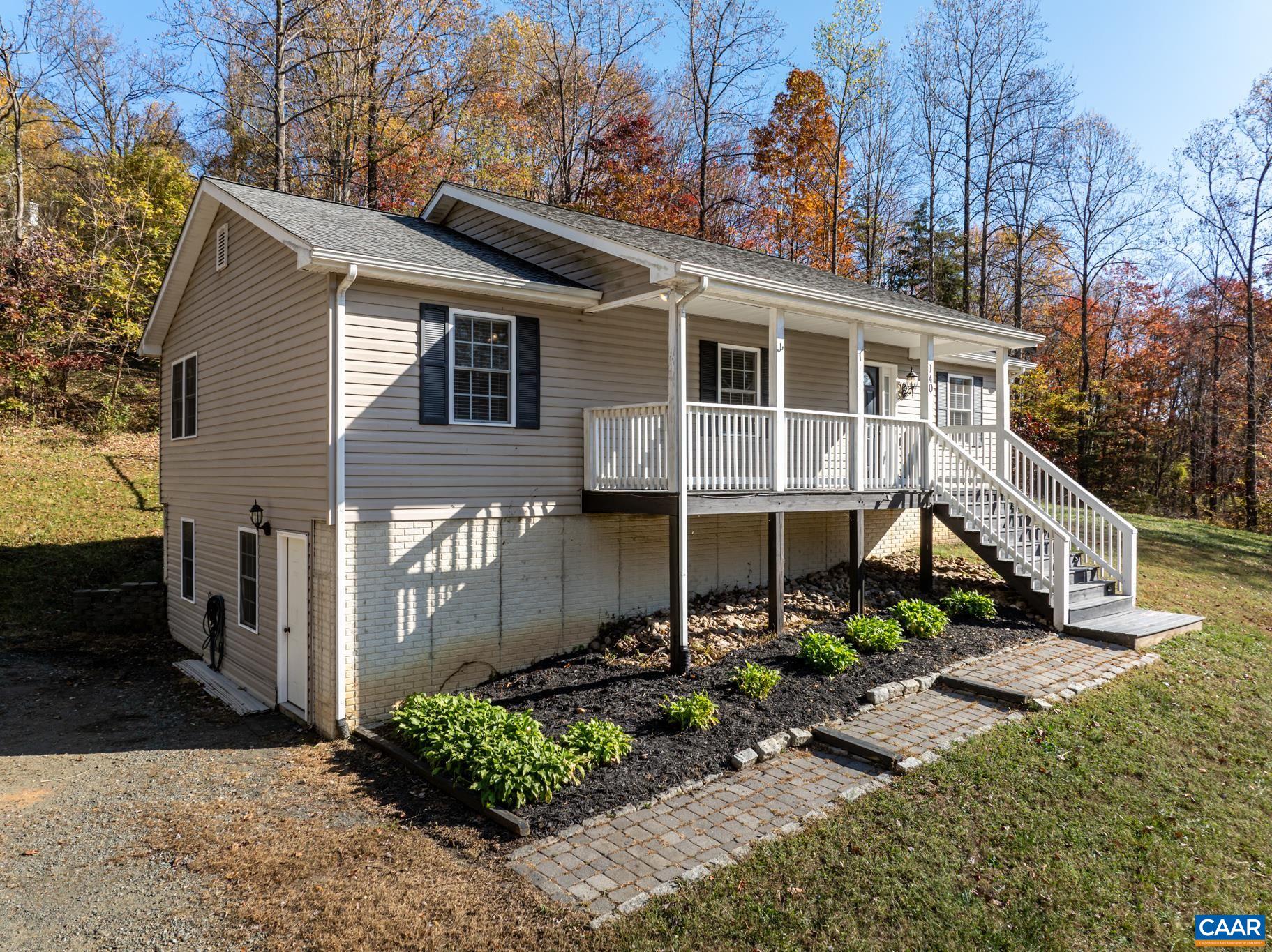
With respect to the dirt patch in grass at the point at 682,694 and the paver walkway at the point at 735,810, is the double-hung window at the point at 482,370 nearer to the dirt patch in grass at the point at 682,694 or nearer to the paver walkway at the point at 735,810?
the dirt patch in grass at the point at 682,694

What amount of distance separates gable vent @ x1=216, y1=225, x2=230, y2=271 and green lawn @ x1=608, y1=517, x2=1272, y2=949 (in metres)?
10.4

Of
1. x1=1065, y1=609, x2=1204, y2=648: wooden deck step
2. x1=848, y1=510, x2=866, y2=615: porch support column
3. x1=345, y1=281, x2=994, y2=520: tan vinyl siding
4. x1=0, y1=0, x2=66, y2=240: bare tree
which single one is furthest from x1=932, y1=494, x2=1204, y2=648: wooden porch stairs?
x1=0, y1=0, x2=66, y2=240: bare tree

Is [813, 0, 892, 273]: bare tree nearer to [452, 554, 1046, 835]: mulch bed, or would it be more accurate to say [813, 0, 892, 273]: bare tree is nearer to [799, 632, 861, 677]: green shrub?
[452, 554, 1046, 835]: mulch bed

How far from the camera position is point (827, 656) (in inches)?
337

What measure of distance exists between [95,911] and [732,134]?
2511 cm

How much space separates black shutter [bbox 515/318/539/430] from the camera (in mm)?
9383

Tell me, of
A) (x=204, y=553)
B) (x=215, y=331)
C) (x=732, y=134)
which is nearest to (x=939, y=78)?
(x=732, y=134)

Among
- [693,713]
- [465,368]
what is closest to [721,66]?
[465,368]

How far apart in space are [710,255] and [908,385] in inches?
240

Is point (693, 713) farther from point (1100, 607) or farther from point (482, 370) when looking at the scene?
point (1100, 607)

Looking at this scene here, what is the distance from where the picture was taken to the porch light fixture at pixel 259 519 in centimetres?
967

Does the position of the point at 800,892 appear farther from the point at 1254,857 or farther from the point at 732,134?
the point at 732,134

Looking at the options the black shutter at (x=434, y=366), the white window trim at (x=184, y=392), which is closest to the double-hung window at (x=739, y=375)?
the black shutter at (x=434, y=366)

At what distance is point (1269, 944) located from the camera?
4.59 m
